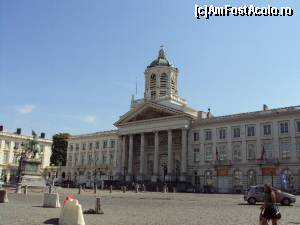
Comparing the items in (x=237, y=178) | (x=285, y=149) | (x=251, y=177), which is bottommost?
(x=237, y=178)

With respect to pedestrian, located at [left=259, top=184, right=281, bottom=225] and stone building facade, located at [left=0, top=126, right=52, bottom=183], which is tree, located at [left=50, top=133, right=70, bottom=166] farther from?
pedestrian, located at [left=259, top=184, right=281, bottom=225]

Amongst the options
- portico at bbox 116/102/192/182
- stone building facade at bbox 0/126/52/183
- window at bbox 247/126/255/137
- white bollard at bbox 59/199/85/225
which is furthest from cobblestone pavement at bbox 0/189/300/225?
stone building facade at bbox 0/126/52/183

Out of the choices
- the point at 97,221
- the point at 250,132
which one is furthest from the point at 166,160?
the point at 97,221

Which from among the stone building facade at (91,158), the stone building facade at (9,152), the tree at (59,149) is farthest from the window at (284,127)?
the tree at (59,149)

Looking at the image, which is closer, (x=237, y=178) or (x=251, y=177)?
(x=251, y=177)

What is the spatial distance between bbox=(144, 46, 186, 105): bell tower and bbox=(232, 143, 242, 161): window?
17964mm

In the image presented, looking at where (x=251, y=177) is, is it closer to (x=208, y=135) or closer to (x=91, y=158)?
(x=208, y=135)

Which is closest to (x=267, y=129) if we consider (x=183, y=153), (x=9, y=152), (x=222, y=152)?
(x=222, y=152)

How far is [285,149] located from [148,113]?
27.6 m

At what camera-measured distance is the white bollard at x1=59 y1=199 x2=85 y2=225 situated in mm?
12656

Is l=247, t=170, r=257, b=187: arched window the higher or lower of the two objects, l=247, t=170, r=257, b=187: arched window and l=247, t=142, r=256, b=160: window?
the lower

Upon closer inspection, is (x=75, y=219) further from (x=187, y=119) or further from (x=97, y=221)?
(x=187, y=119)

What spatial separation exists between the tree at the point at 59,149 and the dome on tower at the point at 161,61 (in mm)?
35983

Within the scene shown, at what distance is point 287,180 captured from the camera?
57188 mm
